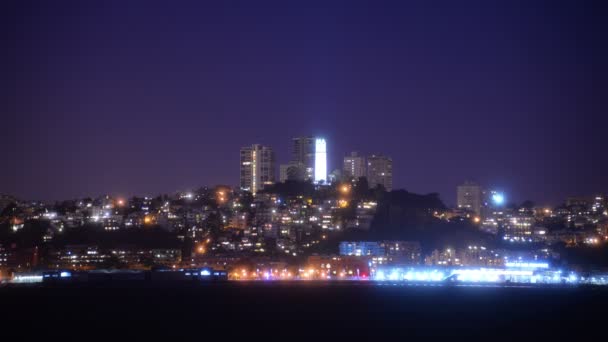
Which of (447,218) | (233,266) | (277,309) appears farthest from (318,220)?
(277,309)

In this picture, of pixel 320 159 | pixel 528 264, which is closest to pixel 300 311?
pixel 528 264

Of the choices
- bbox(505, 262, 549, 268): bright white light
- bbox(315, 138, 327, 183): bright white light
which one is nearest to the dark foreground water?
bbox(505, 262, 549, 268): bright white light

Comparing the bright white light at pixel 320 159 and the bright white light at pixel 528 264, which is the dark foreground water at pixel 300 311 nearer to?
the bright white light at pixel 528 264

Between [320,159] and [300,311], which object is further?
[320,159]

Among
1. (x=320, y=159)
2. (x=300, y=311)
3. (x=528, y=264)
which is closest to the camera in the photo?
(x=300, y=311)

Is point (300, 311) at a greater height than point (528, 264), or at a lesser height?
lesser

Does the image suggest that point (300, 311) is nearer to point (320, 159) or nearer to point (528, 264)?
point (528, 264)

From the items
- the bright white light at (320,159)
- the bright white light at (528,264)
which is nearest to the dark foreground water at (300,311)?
the bright white light at (528,264)

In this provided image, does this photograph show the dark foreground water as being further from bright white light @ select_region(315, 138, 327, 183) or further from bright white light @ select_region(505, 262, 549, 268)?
bright white light @ select_region(315, 138, 327, 183)
